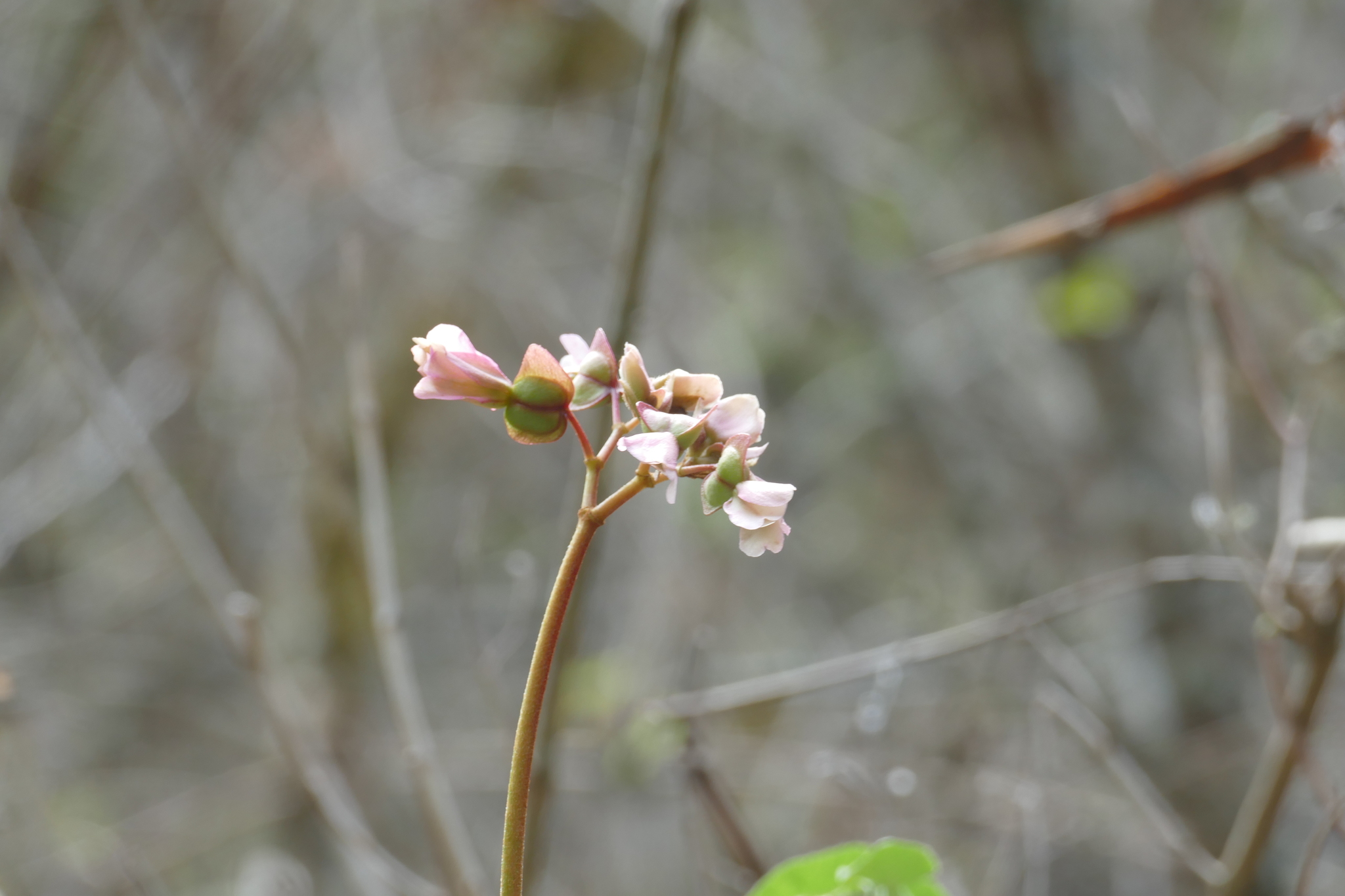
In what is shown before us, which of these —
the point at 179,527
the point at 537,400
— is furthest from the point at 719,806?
the point at 179,527

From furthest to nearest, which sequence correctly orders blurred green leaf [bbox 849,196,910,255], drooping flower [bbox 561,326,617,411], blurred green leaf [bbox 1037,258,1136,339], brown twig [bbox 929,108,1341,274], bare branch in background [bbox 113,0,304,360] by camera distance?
blurred green leaf [bbox 849,196,910,255], blurred green leaf [bbox 1037,258,1136,339], bare branch in background [bbox 113,0,304,360], brown twig [bbox 929,108,1341,274], drooping flower [bbox 561,326,617,411]

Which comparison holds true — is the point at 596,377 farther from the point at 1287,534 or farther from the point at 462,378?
the point at 1287,534

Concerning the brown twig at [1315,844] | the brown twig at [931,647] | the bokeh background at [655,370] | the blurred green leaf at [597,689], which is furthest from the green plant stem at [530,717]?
the blurred green leaf at [597,689]

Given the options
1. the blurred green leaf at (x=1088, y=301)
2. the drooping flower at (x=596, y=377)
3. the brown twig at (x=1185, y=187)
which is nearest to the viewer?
the drooping flower at (x=596, y=377)

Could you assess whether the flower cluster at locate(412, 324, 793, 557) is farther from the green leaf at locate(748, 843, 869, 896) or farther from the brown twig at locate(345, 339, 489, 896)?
the brown twig at locate(345, 339, 489, 896)

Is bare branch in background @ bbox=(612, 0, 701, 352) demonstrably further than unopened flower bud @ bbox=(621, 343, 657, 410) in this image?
Yes

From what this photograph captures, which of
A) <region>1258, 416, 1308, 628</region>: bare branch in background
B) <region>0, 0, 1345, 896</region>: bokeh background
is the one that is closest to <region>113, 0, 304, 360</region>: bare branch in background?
<region>0, 0, 1345, 896</region>: bokeh background

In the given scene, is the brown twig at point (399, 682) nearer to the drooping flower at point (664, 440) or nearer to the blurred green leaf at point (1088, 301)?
the drooping flower at point (664, 440)

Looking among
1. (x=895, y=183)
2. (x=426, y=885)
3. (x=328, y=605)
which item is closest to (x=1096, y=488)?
(x=895, y=183)
